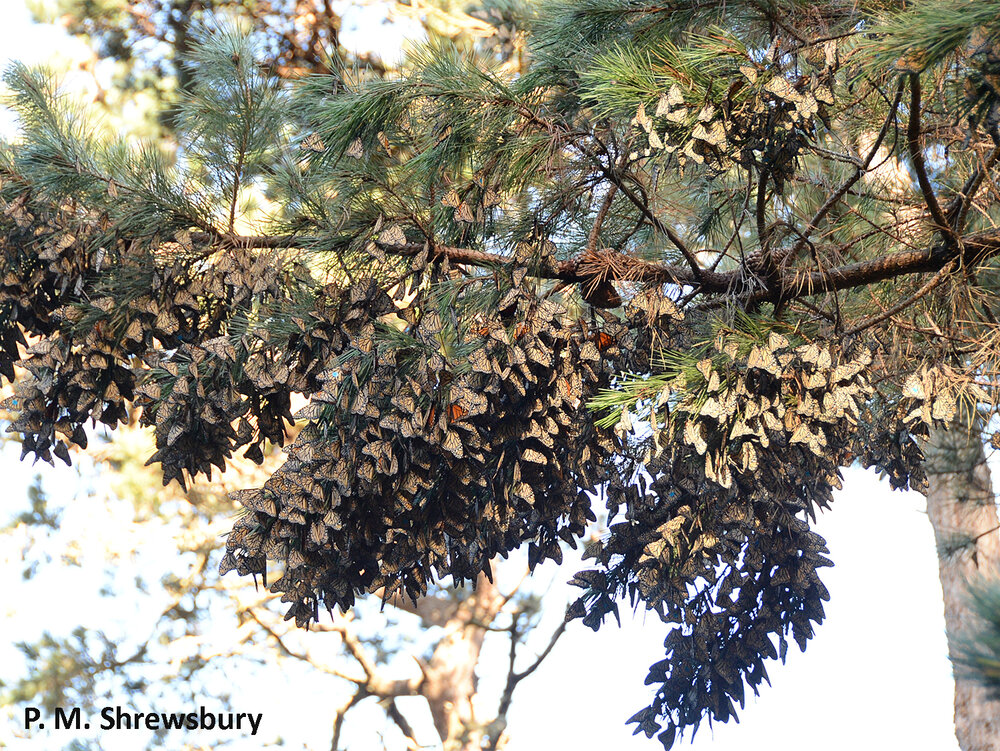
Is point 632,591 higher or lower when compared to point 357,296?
lower

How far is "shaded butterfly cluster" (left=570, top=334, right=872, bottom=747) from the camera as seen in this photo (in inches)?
64.6

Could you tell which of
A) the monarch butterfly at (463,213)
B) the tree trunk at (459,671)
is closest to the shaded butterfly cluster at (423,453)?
the monarch butterfly at (463,213)

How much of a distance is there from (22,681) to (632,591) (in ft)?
13.9

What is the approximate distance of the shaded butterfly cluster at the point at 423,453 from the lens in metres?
1.75

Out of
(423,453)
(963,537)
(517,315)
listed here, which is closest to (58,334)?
(423,453)

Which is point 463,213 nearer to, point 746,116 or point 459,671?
point 746,116

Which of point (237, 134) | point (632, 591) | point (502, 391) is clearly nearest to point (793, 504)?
point (632, 591)

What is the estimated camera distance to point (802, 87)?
5.13 feet

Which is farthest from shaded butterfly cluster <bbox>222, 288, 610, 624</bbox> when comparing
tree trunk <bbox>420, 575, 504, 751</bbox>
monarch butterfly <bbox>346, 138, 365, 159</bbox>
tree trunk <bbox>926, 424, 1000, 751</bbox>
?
tree trunk <bbox>420, 575, 504, 751</bbox>

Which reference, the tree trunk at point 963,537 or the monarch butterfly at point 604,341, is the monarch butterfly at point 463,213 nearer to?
the monarch butterfly at point 604,341

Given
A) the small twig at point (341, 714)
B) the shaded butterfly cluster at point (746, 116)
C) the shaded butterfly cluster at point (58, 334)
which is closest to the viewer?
the shaded butterfly cluster at point (746, 116)

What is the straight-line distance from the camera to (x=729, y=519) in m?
1.91

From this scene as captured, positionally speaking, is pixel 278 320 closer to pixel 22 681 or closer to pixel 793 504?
pixel 793 504

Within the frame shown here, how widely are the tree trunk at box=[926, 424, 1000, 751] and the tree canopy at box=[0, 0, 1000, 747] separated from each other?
1.72 meters
